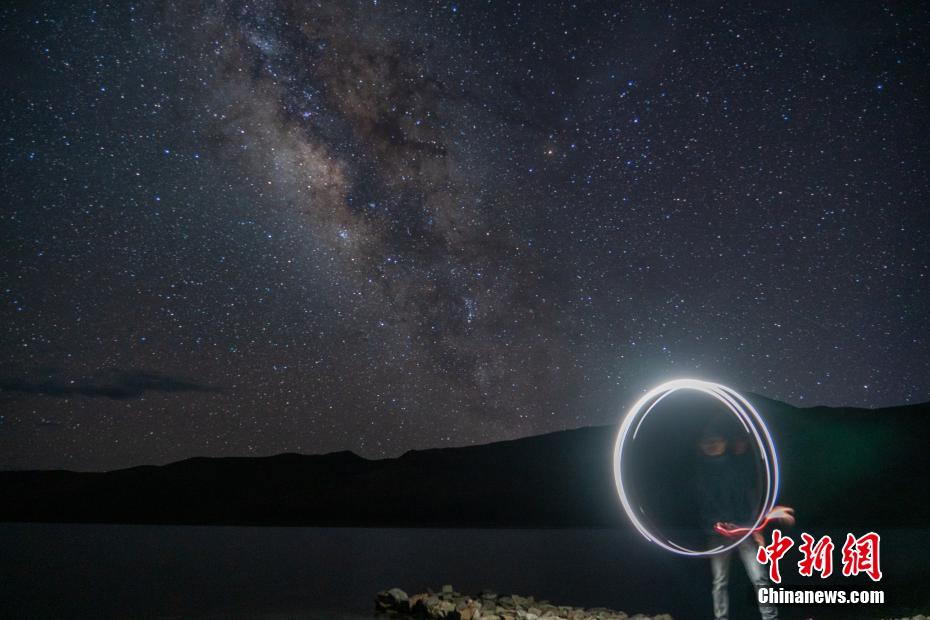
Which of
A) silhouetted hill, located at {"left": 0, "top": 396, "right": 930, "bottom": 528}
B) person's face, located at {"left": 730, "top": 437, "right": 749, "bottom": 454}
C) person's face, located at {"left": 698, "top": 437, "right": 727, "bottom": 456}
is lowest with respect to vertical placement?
person's face, located at {"left": 698, "top": 437, "right": 727, "bottom": 456}

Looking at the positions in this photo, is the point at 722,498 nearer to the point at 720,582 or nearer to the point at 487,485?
the point at 720,582

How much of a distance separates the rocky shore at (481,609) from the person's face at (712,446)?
2949 mm

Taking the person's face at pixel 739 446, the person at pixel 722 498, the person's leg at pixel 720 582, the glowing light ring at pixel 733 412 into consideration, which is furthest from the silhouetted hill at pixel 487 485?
the person at pixel 722 498

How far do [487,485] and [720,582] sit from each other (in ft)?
400

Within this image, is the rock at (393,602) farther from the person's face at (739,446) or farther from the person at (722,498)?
the person's face at (739,446)

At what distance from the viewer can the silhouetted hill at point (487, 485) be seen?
301 feet

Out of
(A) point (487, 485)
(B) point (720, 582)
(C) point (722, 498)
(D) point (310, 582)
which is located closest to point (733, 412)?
(C) point (722, 498)

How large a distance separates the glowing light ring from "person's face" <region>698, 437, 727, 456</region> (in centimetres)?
64

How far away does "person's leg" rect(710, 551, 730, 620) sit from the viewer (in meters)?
8.22

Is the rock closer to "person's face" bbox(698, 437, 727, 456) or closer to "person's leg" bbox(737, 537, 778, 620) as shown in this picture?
"person's leg" bbox(737, 537, 778, 620)

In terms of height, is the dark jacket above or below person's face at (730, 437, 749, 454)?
below

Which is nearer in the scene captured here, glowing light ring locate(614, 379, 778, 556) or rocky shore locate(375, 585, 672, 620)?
glowing light ring locate(614, 379, 778, 556)

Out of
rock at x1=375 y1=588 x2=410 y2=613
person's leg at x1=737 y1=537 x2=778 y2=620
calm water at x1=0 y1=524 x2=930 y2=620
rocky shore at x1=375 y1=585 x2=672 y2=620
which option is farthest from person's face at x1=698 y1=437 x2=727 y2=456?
rock at x1=375 y1=588 x2=410 y2=613

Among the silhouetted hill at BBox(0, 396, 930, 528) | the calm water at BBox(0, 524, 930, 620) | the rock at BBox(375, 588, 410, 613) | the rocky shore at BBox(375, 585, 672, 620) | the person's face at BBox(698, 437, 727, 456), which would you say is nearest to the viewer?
the person's face at BBox(698, 437, 727, 456)
